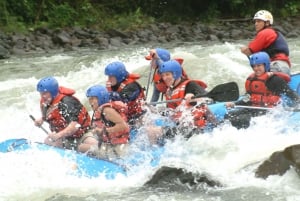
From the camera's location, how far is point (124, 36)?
18.3m

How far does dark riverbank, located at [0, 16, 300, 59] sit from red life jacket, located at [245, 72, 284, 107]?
31.8 feet

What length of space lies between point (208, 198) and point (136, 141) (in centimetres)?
127

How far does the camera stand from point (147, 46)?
17219 mm

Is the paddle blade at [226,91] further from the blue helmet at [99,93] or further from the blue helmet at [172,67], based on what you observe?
the blue helmet at [99,93]

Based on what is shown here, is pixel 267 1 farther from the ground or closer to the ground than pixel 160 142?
farther from the ground

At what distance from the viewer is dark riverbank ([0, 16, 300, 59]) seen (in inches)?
661

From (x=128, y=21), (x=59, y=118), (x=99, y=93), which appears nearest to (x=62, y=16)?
(x=128, y=21)

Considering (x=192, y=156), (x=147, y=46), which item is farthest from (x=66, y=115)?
(x=147, y=46)

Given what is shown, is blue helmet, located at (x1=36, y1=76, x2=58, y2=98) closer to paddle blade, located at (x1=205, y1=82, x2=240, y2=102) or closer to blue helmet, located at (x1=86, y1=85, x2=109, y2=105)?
blue helmet, located at (x1=86, y1=85, x2=109, y2=105)

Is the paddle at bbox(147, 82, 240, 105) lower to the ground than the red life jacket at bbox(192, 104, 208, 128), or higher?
higher

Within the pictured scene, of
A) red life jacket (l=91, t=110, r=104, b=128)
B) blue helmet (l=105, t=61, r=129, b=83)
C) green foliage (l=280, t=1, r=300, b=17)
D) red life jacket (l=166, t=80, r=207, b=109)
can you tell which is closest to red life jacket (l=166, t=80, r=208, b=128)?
red life jacket (l=166, t=80, r=207, b=109)

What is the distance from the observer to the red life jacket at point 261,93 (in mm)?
6969

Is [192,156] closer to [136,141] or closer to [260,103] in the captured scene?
[136,141]

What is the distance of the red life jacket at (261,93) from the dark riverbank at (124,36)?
382 inches
